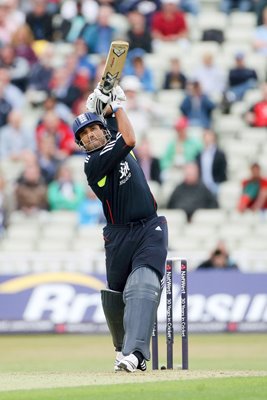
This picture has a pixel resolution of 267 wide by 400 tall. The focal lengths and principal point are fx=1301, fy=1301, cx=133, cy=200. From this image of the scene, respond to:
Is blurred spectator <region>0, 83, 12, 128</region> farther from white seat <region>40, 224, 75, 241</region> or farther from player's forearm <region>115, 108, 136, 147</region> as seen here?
player's forearm <region>115, 108, 136, 147</region>

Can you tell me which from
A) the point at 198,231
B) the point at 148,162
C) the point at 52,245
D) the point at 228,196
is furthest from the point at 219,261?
the point at 52,245

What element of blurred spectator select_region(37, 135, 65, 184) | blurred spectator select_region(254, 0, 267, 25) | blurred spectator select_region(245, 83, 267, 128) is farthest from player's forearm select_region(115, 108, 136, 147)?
blurred spectator select_region(254, 0, 267, 25)

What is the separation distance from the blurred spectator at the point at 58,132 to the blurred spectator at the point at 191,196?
6.86ft

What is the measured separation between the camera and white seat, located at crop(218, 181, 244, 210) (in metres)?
20.0

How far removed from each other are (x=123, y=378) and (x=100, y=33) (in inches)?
535

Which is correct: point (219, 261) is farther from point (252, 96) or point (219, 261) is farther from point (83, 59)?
point (83, 59)

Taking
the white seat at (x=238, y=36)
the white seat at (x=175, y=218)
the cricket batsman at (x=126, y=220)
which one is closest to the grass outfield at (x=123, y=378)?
the cricket batsman at (x=126, y=220)

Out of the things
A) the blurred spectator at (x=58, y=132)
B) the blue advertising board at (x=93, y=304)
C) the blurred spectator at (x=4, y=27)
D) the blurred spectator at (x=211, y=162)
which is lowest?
the blue advertising board at (x=93, y=304)

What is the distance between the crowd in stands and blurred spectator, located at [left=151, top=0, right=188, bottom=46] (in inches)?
0.7

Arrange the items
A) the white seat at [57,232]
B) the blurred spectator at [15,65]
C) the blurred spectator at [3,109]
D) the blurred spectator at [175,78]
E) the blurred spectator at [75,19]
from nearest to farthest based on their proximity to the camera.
A: 1. the white seat at [57,232]
2. the blurred spectator at [3,109]
3. the blurred spectator at [175,78]
4. the blurred spectator at [15,65]
5. the blurred spectator at [75,19]

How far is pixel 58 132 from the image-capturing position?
68.3ft

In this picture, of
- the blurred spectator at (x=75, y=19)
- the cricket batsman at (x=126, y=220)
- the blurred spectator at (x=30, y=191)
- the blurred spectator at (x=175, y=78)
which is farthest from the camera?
the blurred spectator at (x=75, y=19)

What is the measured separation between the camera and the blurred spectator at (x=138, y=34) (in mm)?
22453

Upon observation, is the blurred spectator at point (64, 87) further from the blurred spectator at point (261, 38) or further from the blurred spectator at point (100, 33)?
the blurred spectator at point (261, 38)
